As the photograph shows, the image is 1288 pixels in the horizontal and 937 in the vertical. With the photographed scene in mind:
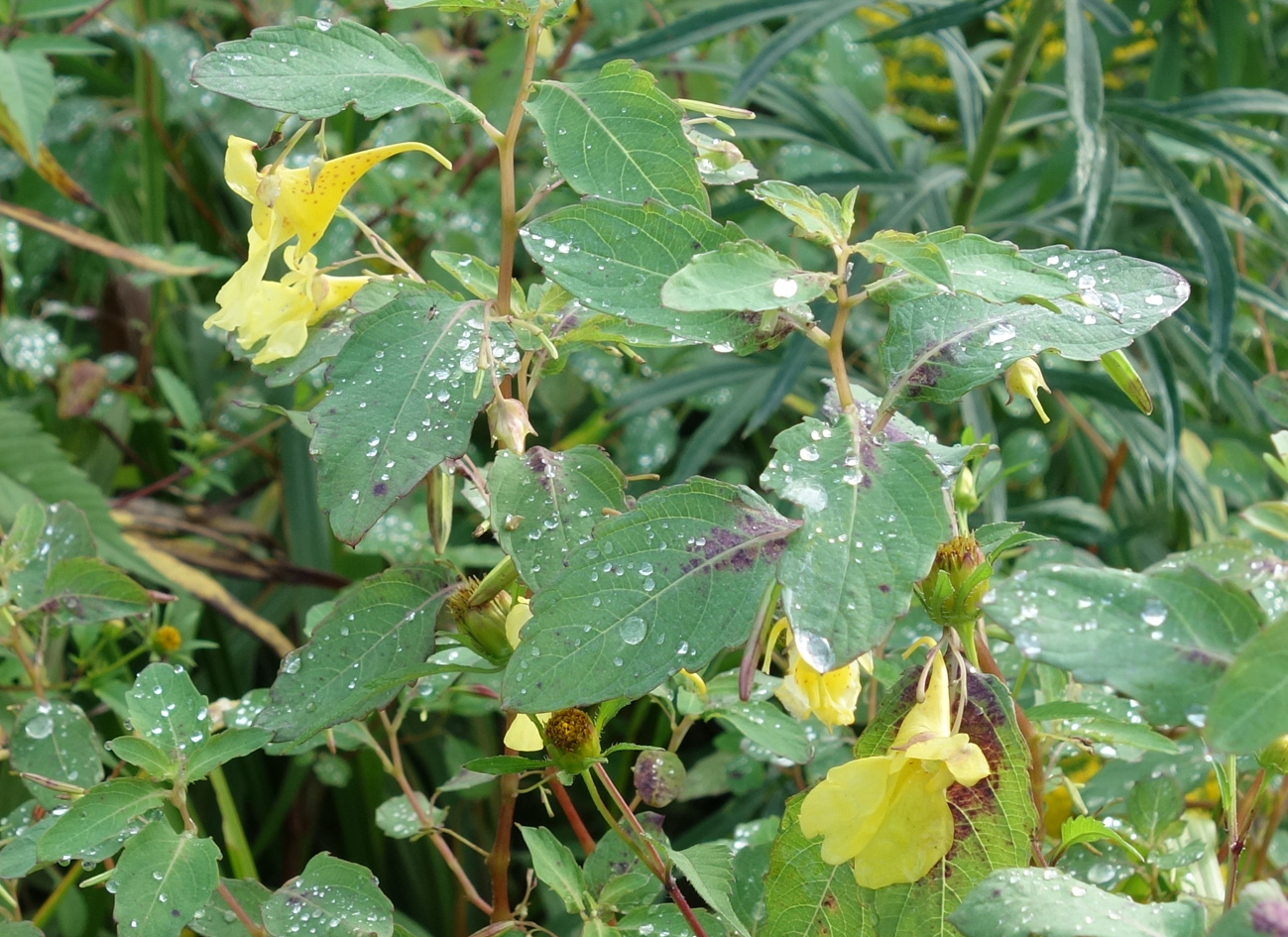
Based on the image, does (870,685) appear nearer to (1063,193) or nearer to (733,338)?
(733,338)

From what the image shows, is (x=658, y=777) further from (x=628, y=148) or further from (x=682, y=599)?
(x=628, y=148)

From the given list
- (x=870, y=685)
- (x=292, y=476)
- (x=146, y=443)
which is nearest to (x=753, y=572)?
(x=870, y=685)

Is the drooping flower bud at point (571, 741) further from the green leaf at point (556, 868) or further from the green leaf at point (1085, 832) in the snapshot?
the green leaf at point (1085, 832)

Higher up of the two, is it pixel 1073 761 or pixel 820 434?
pixel 820 434

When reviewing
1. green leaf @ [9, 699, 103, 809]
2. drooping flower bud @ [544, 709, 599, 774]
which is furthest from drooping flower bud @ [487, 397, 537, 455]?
green leaf @ [9, 699, 103, 809]

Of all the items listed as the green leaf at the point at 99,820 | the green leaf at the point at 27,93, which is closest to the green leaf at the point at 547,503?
the green leaf at the point at 99,820
